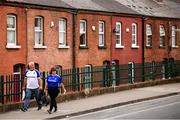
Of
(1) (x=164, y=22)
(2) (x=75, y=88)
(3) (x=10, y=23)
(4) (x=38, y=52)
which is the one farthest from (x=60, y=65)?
(1) (x=164, y=22)

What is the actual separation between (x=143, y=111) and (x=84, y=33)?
57.0 ft

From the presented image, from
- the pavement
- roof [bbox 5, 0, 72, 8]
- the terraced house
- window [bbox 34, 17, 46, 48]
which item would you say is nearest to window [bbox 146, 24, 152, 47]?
the terraced house

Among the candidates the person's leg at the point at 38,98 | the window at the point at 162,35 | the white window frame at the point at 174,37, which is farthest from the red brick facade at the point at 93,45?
the person's leg at the point at 38,98

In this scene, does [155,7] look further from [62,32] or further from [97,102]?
[97,102]

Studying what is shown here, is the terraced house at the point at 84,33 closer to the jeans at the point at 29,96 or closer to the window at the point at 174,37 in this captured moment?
the window at the point at 174,37

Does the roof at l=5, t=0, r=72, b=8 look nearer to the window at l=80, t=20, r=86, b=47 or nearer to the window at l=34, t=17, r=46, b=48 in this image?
the window at l=34, t=17, r=46, b=48

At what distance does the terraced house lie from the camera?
103 feet

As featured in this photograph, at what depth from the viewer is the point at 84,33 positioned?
37906 mm

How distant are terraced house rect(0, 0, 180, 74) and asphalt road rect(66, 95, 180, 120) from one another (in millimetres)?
9545

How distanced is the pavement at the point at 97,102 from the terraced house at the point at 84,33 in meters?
5.92

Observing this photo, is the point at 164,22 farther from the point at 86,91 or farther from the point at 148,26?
the point at 86,91

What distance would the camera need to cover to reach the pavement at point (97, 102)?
19.8m

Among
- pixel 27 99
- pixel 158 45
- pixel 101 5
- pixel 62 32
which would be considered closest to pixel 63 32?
pixel 62 32

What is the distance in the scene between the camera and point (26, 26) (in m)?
32.0
